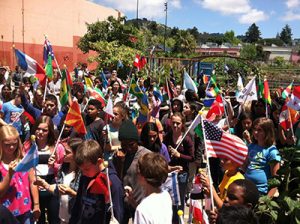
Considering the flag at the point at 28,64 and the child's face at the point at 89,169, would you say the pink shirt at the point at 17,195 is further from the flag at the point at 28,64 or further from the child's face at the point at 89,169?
the flag at the point at 28,64

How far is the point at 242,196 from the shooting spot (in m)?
3.05

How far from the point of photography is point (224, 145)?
3.74 m

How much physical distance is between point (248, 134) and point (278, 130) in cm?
124

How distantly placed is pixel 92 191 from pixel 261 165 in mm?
1969

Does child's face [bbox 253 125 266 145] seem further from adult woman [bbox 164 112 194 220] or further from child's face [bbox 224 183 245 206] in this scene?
child's face [bbox 224 183 245 206]

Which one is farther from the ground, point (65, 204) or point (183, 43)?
point (183, 43)

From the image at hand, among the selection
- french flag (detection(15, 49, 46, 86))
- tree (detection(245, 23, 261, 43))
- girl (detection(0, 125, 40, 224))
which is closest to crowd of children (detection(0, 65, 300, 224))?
girl (detection(0, 125, 40, 224))

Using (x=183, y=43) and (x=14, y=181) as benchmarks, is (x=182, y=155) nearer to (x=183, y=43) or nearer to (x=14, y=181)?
(x=14, y=181)

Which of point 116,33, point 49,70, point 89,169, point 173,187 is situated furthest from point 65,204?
point 116,33

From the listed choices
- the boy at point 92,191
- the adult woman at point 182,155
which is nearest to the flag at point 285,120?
the adult woman at point 182,155

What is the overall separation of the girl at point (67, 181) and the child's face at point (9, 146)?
38cm

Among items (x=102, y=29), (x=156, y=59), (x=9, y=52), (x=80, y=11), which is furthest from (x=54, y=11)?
(x=156, y=59)

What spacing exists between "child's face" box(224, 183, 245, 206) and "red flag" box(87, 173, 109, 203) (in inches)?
39.6

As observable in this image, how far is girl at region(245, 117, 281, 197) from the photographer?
4117 mm
